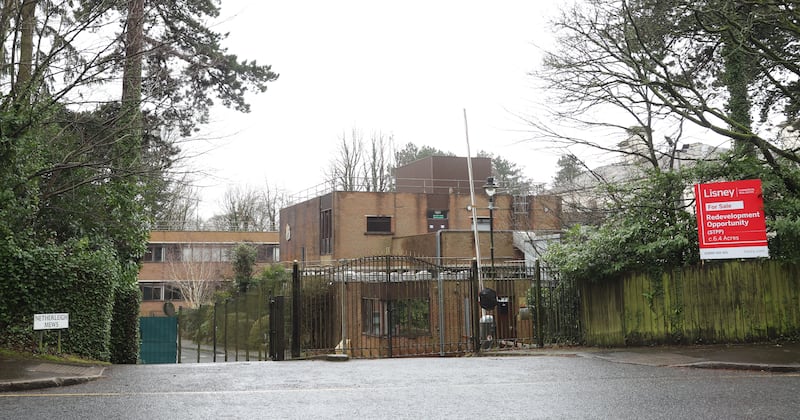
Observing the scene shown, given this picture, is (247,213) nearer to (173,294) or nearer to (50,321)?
(173,294)

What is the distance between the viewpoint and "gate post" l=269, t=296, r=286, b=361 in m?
19.2

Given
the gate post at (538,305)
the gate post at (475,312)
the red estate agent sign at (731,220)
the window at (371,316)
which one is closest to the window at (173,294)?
the window at (371,316)

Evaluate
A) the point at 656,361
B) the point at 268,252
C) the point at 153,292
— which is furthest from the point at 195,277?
the point at 656,361

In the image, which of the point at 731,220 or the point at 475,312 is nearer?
the point at 731,220

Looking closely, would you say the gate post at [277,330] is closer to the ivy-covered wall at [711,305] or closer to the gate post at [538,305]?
the gate post at [538,305]

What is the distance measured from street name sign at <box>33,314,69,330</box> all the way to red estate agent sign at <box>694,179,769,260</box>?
13.0m

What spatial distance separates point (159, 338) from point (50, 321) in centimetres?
1441

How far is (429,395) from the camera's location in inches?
352

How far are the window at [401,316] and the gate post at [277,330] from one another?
134 inches

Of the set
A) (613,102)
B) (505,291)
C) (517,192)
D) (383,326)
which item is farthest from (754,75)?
(517,192)

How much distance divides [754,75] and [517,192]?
1399 inches

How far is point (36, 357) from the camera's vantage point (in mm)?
13781

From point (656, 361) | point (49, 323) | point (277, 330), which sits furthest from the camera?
point (277, 330)

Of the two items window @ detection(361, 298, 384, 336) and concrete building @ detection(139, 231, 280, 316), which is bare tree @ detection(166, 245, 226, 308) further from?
window @ detection(361, 298, 384, 336)
